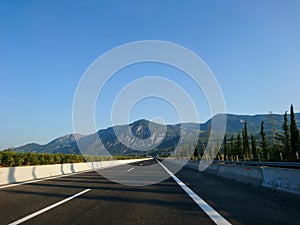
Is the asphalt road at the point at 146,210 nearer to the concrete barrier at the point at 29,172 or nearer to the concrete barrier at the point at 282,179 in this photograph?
the concrete barrier at the point at 282,179

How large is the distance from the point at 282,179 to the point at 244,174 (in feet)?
13.5

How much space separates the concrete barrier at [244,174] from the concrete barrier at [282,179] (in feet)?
1.85

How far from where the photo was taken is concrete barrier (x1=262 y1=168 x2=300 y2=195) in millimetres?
9031

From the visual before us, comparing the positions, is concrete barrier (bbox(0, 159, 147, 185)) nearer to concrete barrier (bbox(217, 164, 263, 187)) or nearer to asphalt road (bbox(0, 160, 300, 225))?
asphalt road (bbox(0, 160, 300, 225))

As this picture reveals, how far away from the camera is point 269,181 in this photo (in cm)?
1113

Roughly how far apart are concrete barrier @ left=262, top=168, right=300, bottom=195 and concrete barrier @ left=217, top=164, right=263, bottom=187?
1.85 feet

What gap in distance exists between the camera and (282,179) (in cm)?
1005

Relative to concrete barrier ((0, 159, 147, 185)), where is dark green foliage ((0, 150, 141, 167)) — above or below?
above

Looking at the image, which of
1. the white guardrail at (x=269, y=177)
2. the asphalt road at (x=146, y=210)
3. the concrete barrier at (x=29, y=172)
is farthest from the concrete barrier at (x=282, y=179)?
the concrete barrier at (x=29, y=172)

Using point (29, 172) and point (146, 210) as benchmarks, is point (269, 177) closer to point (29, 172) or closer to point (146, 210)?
point (146, 210)

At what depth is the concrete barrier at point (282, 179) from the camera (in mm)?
9031

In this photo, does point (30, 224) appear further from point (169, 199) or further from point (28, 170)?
point (28, 170)

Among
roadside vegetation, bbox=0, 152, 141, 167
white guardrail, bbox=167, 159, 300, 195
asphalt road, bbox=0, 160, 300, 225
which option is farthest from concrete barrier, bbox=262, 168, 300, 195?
roadside vegetation, bbox=0, 152, 141, 167

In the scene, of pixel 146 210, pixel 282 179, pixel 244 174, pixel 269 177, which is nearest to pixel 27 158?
pixel 244 174
